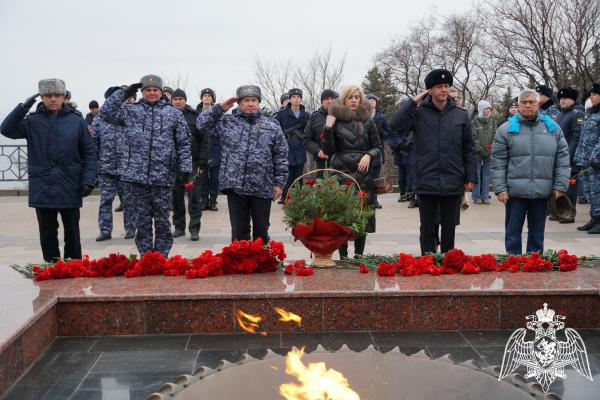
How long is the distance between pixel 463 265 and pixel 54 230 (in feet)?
12.1

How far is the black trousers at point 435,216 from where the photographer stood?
6004mm

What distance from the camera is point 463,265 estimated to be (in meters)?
4.96

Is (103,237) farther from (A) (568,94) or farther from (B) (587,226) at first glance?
(A) (568,94)

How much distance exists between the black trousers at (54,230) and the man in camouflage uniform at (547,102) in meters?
6.88

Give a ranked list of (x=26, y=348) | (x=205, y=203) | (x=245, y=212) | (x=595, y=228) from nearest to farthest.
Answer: (x=26, y=348)
(x=245, y=212)
(x=595, y=228)
(x=205, y=203)

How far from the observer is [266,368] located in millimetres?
2463

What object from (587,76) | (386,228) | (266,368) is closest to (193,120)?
(386,228)

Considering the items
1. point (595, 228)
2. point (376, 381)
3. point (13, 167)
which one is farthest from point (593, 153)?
point (13, 167)

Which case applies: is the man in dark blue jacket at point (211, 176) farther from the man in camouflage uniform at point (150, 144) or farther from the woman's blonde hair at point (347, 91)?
the woman's blonde hair at point (347, 91)

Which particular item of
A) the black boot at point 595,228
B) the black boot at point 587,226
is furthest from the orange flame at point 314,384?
the black boot at point 587,226

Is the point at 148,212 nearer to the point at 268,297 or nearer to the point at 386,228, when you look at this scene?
the point at 268,297

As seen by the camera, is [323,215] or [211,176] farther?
[211,176]

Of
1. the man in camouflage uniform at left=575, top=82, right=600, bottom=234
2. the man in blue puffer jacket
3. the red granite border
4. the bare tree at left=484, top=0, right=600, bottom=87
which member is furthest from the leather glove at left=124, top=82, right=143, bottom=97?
the bare tree at left=484, top=0, right=600, bottom=87

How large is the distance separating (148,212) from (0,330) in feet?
8.51
